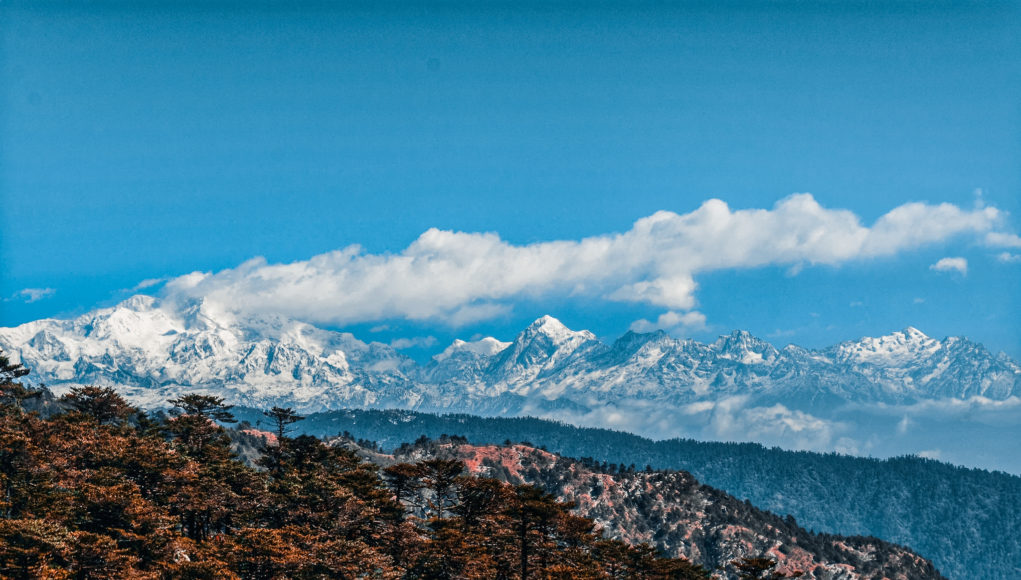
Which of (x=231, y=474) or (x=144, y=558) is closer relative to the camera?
(x=144, y=558)

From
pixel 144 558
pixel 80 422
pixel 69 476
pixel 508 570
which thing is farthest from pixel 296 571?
pixel 80 422

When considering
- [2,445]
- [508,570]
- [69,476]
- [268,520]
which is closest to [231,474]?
[268,520]

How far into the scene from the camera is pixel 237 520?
9769 cm

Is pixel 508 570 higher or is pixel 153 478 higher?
pixel 153 478

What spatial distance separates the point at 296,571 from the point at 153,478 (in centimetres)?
2592

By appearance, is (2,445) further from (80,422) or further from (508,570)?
(508,570)

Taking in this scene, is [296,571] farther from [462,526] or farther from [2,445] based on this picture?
[2,445]

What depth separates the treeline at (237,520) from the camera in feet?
254

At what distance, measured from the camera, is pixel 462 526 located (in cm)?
10344

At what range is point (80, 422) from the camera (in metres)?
118

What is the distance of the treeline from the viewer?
7731 cm

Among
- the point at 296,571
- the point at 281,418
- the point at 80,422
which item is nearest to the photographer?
the point at 296,571

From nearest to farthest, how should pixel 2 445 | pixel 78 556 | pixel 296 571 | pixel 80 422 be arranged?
pixel 78 556
pixel 296 571
pixel 2 445
pixel 80 422

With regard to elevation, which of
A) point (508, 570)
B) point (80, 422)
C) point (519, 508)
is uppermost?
point (80, 422)
